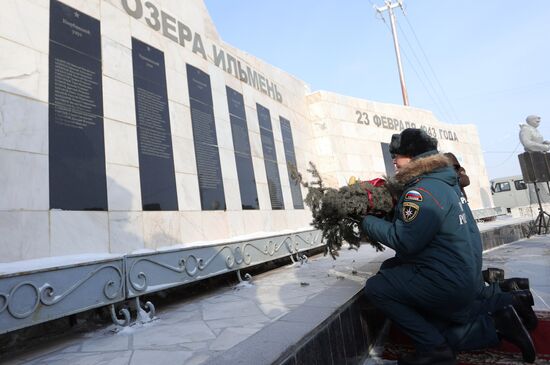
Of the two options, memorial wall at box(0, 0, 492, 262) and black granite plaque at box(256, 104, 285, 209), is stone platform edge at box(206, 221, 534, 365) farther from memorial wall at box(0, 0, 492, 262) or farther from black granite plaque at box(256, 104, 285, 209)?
black granite plaque at box(256, 104, 285, 209)

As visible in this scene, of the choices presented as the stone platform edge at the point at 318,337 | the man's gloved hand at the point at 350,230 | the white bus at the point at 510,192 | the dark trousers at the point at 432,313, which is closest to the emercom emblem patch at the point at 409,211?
the dark trousers at the point at 432,313

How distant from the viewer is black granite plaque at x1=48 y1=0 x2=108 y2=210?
370 cm

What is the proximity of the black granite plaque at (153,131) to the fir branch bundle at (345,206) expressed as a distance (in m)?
2.85

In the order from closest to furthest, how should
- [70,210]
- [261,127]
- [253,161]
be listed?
1. [70,210]
2. [253,161]
3. [261,127]

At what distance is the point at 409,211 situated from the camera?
2105mm

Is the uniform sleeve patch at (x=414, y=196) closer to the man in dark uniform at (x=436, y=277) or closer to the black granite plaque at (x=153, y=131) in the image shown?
the man in dark uniform at (x=436, y=277)

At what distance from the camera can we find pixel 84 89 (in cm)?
418

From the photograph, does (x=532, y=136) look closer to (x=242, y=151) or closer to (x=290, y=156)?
(x=290, y=156)

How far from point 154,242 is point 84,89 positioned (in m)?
2.21

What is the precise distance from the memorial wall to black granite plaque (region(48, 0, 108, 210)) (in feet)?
0.05

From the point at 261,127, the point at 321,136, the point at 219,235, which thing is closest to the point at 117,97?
the point at 219,235

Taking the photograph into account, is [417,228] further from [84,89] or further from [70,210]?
[84,89]

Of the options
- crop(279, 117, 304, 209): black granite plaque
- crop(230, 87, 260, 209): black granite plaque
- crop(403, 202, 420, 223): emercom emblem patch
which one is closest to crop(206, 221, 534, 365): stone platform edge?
crop(403, 202, 420, 223): emercom emblem patch

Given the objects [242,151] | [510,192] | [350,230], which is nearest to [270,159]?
[242,151]
